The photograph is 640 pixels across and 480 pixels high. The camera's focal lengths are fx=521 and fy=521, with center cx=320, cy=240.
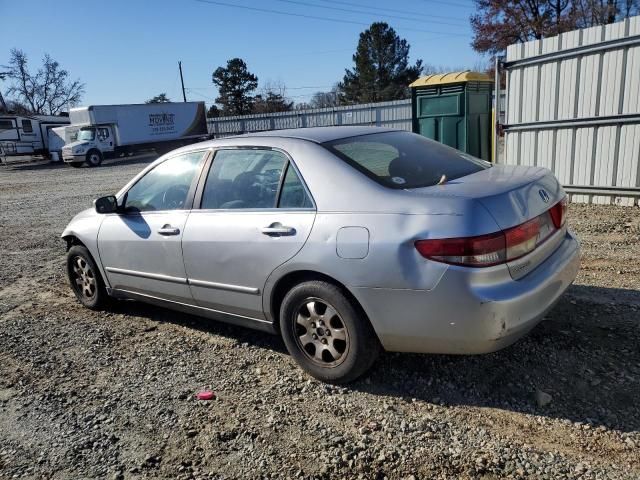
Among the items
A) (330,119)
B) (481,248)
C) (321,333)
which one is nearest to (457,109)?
(321,333)

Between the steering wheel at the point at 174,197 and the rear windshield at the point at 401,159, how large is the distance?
1268mm

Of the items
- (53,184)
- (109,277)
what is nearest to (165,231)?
(109,277)

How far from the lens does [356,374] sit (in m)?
3.17

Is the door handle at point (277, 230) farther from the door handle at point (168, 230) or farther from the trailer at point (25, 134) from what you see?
the trailer at point (25, 134)

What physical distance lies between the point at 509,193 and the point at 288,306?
1.49 meters

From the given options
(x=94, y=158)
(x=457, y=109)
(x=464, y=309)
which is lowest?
(x=94, y=158)

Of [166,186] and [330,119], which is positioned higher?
[330,119]

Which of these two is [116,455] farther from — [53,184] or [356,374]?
[53,184]

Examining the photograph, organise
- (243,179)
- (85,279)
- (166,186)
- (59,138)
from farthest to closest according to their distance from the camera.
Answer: (59,138) → (85,279) → (166,186) → (243,179)

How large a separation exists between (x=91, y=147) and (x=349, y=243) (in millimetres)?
28747

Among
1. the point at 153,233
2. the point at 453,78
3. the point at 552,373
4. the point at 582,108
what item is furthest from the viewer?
the point at 453,78

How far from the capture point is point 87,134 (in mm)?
28641

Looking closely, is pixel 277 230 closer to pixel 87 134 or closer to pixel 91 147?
pixel 91 147

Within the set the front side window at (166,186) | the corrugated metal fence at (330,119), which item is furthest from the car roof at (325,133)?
the corrugated metal fence at (330,119)
